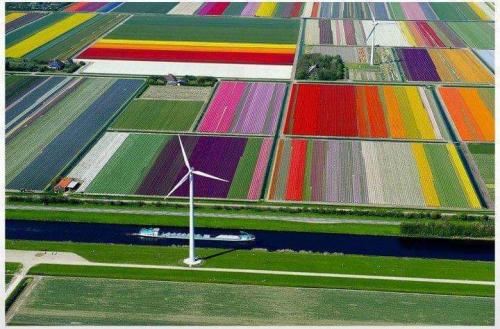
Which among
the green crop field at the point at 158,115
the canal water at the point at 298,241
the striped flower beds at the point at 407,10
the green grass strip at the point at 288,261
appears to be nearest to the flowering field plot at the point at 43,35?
the green crop field at the point at 158,115

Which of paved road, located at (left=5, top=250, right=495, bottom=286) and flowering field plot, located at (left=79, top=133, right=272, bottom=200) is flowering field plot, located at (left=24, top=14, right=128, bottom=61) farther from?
paved road, located at (left=5, top=250, right=495, bottom=286)

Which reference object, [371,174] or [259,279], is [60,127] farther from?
[259,279]

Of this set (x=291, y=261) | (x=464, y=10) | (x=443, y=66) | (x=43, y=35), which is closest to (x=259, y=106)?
(x=443, y=66)

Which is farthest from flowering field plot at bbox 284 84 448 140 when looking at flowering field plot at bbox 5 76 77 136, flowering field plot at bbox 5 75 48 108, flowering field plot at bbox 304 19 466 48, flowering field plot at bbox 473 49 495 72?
flowering field plot at bbox 5 75 48 108

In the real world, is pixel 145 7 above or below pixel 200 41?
above

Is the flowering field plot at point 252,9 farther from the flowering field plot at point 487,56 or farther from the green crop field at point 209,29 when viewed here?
the flowering field plot at point 487,56

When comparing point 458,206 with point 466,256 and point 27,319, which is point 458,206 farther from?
point 27,319
